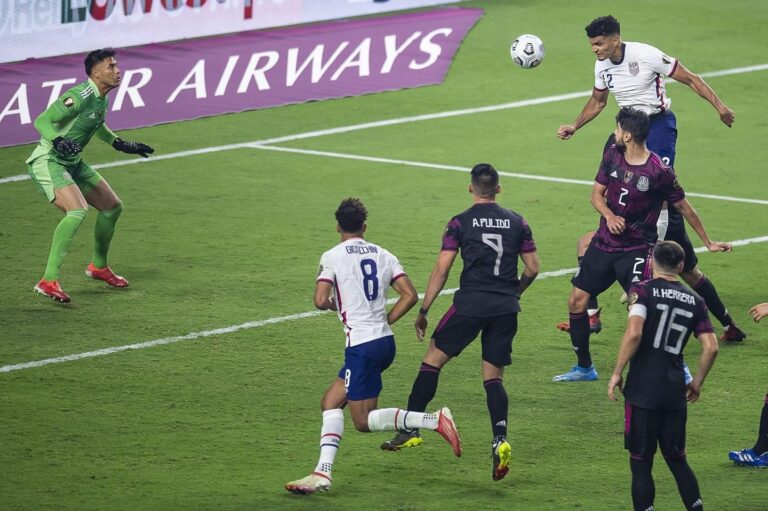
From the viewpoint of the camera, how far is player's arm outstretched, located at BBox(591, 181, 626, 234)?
38.4ft

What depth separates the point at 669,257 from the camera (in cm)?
898

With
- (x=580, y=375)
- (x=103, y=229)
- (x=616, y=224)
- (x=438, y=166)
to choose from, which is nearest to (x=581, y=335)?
(x=580, y=375)

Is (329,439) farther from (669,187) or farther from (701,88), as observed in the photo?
(701,88)

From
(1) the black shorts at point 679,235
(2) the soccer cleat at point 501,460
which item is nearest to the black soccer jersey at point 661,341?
(2) the soccer cleat at point 501,460

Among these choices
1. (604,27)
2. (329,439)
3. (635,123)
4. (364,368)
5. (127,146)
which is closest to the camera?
(329,439)

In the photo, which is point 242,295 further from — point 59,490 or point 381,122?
point 381,122

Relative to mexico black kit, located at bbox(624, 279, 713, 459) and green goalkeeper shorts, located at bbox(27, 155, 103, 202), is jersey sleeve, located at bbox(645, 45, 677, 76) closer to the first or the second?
mexico black kit, located at bbox(624, 279, 713, 459)

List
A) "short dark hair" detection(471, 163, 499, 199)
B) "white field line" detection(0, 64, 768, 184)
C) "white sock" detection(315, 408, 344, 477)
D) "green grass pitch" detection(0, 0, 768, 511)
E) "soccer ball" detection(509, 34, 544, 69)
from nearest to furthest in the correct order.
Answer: "white sock" detection(315, 408, 344, 477)
"green grass pitch" detection(0, 0, 768, 511)
"short dark hair" detection(471, 163, 499, 199)
"soccer ball" detection(509, 34, 544, 69)
"white field line" detection(0, 64, 768, 184)

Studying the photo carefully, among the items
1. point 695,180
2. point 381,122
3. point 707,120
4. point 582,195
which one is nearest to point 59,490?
point 582,195

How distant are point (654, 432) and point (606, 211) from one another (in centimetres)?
315

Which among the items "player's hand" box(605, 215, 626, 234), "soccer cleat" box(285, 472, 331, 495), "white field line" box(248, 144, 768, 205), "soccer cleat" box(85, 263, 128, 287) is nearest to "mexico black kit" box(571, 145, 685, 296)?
"player's hand" box(605, 215, 626, 234)

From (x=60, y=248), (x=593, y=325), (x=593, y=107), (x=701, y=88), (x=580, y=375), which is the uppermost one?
(x=701, y=88)

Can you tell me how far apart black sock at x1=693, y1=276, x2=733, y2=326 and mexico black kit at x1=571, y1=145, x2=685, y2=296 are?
1323 mm

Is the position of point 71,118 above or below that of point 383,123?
below
